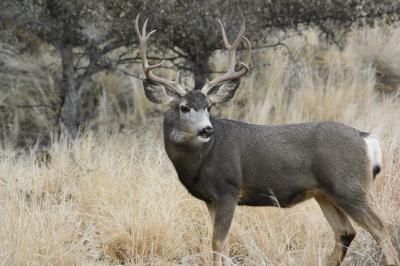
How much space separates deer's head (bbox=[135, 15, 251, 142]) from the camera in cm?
581

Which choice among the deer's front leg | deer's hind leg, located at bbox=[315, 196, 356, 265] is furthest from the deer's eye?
deer's hind leg, located at bbox=[315, 196, 356, 265]

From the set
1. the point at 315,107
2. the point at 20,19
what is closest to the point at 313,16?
the point at 315,107

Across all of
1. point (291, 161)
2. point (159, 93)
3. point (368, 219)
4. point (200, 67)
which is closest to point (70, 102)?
point (200, 67)

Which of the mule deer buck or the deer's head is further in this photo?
the deer's head

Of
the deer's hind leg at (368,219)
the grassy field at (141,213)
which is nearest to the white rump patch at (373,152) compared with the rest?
the deer's hind leg at (368,219)

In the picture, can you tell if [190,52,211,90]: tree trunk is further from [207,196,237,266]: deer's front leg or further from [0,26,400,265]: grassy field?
[207,196,237,266]: deer's front leg

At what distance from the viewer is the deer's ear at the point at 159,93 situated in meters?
6.08

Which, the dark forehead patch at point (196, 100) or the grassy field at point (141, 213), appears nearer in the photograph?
the grassy field at point (141, 213)

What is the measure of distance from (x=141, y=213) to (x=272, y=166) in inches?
46.8

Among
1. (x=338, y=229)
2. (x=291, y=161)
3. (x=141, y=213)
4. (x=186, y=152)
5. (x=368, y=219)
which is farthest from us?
(x=141, y=213)

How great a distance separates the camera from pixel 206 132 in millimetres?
5664

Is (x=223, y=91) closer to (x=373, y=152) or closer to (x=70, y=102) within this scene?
(x=373, y=152)

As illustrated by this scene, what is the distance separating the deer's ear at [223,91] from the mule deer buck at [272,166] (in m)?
0.22

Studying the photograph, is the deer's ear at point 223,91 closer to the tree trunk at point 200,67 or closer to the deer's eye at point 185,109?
the deer's eye at point 185,109
